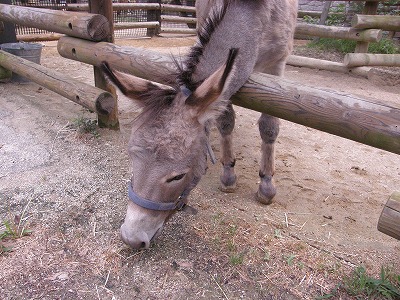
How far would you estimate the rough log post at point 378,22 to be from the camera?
278 inches

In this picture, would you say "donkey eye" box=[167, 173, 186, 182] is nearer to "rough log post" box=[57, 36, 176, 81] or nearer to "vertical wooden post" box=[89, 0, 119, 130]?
"rough log post" box=[57, 36, 176, 81]

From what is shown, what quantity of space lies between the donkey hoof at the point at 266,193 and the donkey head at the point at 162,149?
4.52 feet

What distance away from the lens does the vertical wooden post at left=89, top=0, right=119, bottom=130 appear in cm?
386

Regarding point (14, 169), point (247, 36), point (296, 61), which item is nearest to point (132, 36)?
point (296, 61)

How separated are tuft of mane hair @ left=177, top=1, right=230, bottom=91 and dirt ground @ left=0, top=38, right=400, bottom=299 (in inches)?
16.7

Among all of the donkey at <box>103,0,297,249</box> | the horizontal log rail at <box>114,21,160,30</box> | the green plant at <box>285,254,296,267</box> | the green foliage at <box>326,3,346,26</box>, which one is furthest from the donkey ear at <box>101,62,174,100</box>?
the green foliage at <box>326,3,346,26</box>

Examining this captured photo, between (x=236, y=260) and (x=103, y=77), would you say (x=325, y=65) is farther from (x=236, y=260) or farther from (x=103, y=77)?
(x=236, y=260)

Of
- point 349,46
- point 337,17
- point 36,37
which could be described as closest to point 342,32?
point 349,46

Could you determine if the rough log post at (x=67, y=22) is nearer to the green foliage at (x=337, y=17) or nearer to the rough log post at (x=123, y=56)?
the rough log post at (x=123, y=56)

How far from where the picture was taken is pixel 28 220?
2754mm

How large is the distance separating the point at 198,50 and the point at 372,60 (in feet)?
20.7

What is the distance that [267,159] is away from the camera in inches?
137

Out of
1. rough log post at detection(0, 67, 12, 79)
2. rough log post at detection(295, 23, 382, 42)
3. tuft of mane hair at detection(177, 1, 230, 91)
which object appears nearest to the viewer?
tuft of mane hair at detection(177, 1, 230, 91)

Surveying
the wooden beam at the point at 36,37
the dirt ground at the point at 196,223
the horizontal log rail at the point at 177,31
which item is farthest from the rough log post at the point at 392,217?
the horizontal log rail at the point at 177,31
